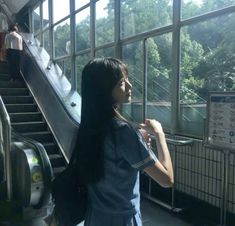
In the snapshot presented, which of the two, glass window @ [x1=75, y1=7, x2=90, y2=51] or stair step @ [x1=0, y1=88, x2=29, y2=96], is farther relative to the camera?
glass window @ [x1=75, y1=7, x2=90, y2=51]

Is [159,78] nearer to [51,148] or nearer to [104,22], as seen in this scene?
[51,148]

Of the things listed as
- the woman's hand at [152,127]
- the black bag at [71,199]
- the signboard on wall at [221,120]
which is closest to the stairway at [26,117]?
the signboard on wall at [221,120]

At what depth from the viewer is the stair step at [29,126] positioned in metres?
5.29

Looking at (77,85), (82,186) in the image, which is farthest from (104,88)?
(77,85)

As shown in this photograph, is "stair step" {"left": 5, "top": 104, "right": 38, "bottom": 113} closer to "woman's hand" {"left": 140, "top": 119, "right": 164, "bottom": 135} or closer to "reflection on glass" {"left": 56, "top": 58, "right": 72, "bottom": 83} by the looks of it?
"reflection on glass" {"left": 56, "top": 58, "right": 72, "bottom": 83}

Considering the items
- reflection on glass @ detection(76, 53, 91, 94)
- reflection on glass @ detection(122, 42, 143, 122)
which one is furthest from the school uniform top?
reflection on glass @ detection(122, 42, 143, 122)

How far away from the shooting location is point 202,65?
4.08 metres

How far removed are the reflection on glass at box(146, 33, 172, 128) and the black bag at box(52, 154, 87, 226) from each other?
3.48 metres

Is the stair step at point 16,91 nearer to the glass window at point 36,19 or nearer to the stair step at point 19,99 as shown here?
the stair step at point 19,99

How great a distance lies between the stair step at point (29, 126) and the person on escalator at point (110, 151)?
427 cm

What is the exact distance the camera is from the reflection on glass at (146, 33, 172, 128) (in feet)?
15.3

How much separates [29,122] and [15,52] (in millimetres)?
1923

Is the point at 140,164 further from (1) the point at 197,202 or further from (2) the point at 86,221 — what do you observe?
(1) the point at 197,202

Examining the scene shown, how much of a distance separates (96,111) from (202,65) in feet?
10.3
